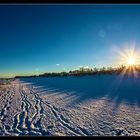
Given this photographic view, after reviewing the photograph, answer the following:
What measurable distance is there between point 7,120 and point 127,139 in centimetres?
333

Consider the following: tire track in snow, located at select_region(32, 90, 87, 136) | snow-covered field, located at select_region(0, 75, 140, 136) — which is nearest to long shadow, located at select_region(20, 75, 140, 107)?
snow-covered field, located at select_region(0, 75, 140, 136)

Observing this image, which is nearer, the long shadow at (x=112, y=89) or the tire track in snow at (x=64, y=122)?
the tire track in snow at (x=64, y=122)

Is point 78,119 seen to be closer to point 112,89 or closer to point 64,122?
point 64,122

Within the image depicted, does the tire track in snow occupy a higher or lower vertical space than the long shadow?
lower

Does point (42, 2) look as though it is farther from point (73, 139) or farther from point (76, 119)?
point (76, 119)

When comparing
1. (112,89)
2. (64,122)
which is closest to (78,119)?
(64,122)

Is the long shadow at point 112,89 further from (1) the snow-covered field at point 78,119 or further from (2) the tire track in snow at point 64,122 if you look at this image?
(2) the tire track in snow at point 64,122

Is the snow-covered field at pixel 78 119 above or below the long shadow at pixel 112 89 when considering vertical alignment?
below

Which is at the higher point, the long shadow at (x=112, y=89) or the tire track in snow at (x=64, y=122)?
the long shadow at (x=112, y=89)

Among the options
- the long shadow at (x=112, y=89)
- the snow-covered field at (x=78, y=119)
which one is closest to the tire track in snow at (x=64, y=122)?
the snow-covered field at (x=78, y=119)

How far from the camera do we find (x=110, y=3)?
3.39 meters

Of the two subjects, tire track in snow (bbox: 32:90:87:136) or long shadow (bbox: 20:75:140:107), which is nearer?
tire track in snow (bbox: 32:90:87:136)

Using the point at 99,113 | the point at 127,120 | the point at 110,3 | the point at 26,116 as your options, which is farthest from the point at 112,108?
the point at 110,3

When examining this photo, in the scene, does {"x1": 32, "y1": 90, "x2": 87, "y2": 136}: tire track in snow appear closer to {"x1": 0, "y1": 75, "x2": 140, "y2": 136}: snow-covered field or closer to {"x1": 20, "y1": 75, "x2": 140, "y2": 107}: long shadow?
{"x1": 0, "y1": 75, "x2": 140, "y2": 136}: snow-covered field
